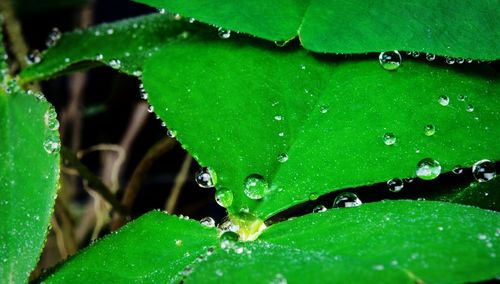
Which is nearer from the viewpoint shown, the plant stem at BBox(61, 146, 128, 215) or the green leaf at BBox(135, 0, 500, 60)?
the green leaf at BBox(135, 0, 500, 60)

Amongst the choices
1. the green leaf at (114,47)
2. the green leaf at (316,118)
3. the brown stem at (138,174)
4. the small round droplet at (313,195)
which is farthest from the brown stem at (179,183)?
the small round droplet at (313,195)

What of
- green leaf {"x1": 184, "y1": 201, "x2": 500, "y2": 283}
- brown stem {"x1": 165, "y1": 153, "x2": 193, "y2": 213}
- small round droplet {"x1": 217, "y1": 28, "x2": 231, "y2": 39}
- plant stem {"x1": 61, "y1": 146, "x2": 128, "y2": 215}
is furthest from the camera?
brown stem {"x1": 165, "y1": 153, "x2": 193, "y2": 213}

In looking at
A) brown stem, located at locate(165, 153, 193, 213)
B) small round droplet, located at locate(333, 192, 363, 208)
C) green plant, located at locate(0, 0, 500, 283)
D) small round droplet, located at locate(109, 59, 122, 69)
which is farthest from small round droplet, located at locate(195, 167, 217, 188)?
brown stem, located at locate(165, 153, 193, 213)

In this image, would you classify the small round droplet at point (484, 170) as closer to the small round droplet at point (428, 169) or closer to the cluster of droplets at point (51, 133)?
the small round droplet at point (428, 169)

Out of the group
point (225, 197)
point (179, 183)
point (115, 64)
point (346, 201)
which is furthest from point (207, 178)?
point (179, 183)

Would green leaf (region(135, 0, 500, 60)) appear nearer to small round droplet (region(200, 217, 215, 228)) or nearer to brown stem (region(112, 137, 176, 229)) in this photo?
small round droplet (region(200, 217, 215, 228))
